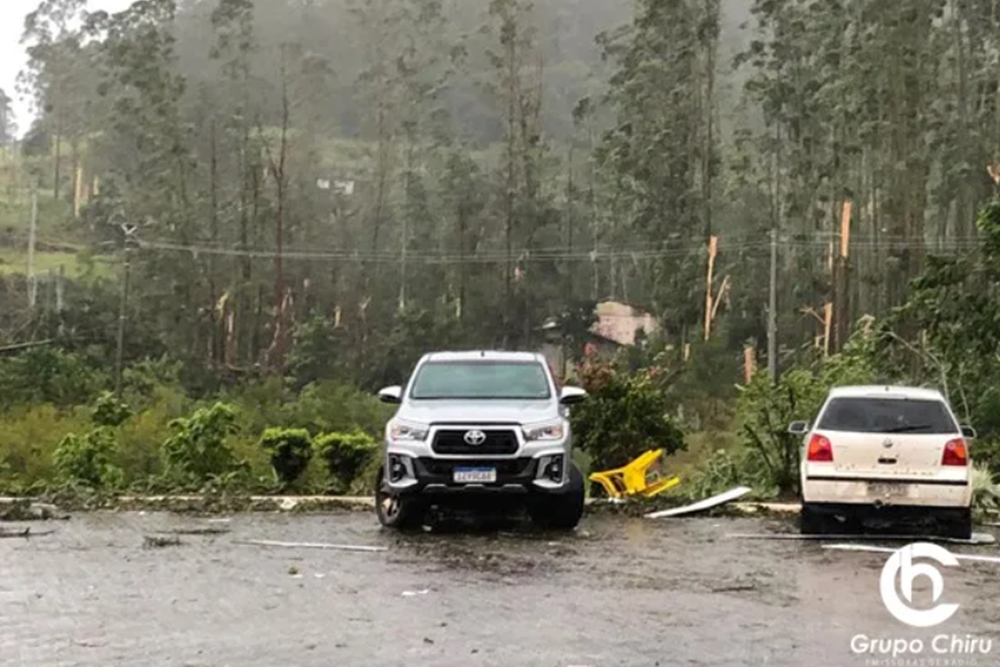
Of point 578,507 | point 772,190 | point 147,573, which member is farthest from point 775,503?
point 772,190

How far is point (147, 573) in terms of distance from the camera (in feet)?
38.9

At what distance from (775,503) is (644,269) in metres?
45.9

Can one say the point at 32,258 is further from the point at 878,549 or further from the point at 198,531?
the point at 878,549

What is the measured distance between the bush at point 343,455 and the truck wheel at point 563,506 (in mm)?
5584

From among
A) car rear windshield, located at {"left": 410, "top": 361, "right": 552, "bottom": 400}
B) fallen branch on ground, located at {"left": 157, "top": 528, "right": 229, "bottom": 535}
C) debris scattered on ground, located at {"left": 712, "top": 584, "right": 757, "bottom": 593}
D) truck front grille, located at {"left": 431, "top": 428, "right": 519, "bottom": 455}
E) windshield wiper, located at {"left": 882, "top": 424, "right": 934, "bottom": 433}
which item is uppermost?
car rear windshield, located at {"left": 410, "top": 361, "right": 552, "bottom": 400}

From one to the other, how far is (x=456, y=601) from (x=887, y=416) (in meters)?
5.57

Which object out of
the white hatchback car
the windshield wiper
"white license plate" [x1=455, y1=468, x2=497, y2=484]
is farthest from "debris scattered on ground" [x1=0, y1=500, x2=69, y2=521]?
the windshield wiper

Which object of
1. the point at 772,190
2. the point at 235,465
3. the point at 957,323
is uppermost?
the point at 772,190

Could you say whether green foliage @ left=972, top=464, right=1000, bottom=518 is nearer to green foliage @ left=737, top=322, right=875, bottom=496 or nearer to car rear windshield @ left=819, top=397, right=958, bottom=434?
green foliage @ left=737, top=322, right=875, bottom=496

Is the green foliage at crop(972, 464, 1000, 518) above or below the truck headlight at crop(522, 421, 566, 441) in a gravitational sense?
below

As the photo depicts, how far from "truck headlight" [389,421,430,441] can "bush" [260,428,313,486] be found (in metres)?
6.03

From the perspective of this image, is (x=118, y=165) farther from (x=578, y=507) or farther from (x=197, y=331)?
(x=578, y=507)

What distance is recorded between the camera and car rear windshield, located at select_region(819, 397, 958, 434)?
1380cm

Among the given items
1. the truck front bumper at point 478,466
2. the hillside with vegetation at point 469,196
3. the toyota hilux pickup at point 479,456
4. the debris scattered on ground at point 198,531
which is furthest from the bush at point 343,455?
the hillside with vegetation at point 469,196
